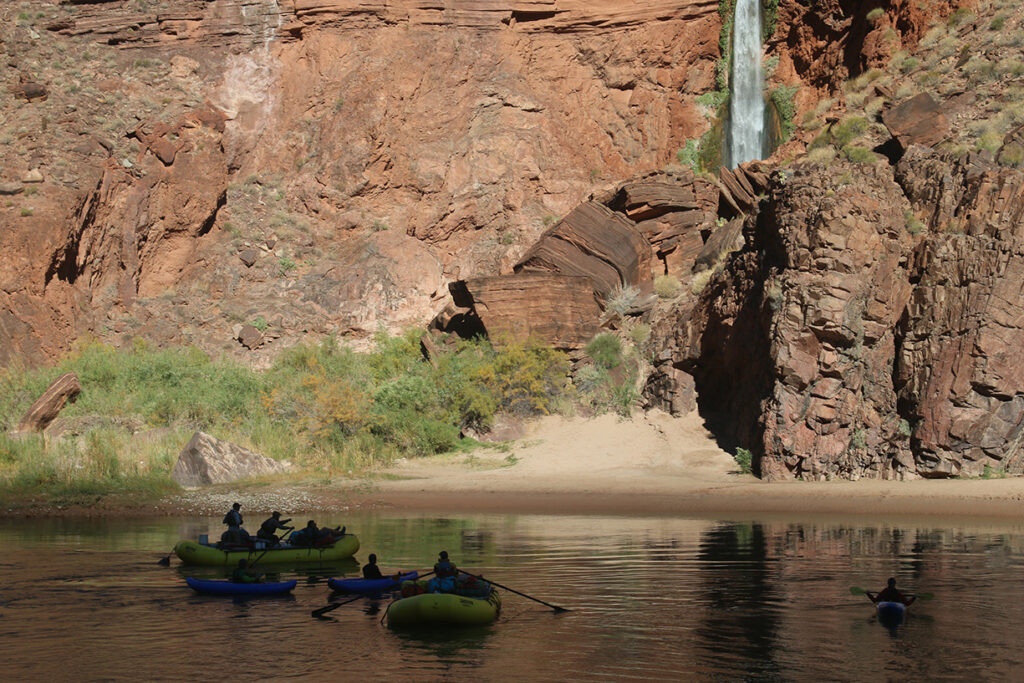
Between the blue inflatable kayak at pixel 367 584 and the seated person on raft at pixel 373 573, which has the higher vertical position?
the seated person on raft at pixel 373 573

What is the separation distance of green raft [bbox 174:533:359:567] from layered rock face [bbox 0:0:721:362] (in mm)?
22878

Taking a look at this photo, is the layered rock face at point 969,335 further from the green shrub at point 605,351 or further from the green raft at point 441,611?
the green raft at point 441,611

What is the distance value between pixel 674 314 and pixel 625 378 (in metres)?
2.96

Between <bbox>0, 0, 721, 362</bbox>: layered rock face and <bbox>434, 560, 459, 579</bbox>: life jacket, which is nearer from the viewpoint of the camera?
<bbox>434, 560, 459, 579</bbox>: life jacket

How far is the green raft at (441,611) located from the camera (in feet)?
46.3

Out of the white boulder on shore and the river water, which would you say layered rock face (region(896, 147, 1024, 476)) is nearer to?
the river water

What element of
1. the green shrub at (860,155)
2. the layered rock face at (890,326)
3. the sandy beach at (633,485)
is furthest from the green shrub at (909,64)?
the sandy beach at (633,485)

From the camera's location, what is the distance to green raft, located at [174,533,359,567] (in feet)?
60.4

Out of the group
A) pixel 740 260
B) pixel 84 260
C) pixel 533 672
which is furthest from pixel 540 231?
pixel 533 672

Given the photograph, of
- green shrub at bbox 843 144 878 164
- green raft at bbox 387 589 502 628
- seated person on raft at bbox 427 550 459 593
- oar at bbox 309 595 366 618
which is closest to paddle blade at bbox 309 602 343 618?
oar at bbox 309 595 366 618

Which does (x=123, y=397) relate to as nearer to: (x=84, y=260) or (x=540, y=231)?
(x=84, y=260)

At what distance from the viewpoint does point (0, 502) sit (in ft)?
85.9

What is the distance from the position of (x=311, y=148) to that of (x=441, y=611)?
120 ft

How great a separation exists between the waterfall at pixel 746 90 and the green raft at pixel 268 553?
102ft
